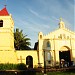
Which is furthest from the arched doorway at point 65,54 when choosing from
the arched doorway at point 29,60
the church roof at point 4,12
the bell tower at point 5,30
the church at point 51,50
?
the church roof at point 4,12

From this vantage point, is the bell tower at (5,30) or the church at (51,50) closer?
the bell tower at (5,30)

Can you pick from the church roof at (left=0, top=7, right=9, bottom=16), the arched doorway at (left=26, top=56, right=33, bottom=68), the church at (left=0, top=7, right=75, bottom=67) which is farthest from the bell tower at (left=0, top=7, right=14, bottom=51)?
the arched doorway at (left=26, top=56, right=33, bottom=68)

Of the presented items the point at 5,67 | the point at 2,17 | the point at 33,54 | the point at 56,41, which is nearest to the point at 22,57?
the point at 33,54

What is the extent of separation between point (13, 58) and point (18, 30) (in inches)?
853

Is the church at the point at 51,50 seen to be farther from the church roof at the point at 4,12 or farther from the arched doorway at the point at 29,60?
the church roof at the point at 4,12

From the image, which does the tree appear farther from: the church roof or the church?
the church roof

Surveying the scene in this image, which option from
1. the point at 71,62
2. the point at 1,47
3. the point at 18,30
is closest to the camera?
the point at 1,47

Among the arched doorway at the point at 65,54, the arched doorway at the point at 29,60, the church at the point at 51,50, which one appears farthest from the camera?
the arched doorway at the point at 65,54

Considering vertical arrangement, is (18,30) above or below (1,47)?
above

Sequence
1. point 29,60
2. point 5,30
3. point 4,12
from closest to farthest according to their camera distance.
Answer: point 5,30 → point 4,12 → point 29,60

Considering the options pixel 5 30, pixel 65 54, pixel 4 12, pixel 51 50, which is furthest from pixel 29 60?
pixel 4 12

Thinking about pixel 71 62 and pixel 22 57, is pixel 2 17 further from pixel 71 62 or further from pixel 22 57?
pixel 71 62

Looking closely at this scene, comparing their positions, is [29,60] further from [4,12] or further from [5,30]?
[4,12]

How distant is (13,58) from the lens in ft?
161
